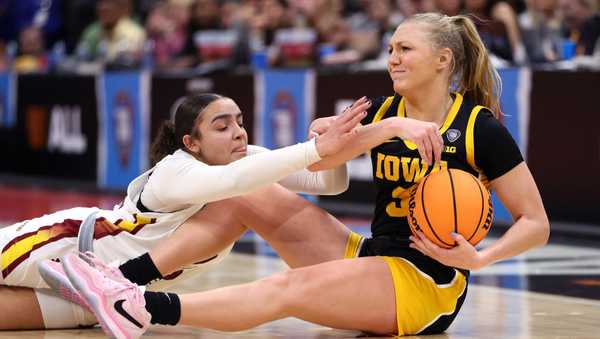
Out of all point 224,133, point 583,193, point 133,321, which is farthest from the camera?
point 583,193

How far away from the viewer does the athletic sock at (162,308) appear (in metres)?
4.24

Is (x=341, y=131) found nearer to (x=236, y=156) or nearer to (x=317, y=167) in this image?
(x=317, y=167)

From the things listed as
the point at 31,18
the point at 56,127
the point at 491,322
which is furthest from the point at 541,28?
the point at 31,18

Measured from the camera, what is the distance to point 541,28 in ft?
32.7

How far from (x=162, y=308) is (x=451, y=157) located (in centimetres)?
118

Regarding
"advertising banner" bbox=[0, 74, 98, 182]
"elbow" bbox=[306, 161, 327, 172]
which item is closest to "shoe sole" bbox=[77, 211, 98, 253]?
"elbow" bbox=[306, 161, 327, 172]

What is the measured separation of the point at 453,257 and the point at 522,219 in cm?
34

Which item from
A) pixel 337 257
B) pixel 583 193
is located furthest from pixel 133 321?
pixel 583 193

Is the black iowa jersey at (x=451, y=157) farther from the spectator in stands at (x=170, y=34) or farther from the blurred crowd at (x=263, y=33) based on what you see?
the spectator in stands at (x=170, y=34)

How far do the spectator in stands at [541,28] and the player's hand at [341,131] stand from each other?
18.0ft

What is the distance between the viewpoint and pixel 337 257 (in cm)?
478

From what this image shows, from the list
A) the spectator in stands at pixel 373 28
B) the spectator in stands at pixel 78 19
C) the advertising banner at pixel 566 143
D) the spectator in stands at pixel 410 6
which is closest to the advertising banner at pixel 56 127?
the spectator in stands at pixel 78 19

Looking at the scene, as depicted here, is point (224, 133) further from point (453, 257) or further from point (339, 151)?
point (453, 257)

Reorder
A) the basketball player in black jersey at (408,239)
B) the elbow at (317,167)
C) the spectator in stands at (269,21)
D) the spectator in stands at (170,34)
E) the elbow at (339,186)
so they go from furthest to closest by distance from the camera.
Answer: the spectator in stands at (170,34), the spectator in stands at (269,21), the elbow at (339,186), the elbow at (317,167), the basketball player in black jersey at (408,239)
